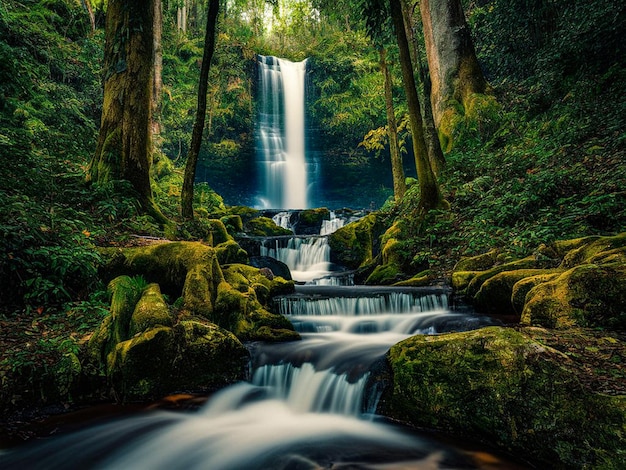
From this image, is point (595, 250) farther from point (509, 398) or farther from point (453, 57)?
point (453, 57)

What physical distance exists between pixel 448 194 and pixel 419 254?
2737mm

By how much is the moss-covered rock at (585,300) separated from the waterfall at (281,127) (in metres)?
25.8

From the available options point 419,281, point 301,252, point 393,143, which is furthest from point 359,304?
point 393,143

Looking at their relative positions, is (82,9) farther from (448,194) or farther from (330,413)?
(330,413)

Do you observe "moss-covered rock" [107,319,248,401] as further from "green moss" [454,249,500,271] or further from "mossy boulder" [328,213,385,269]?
"mossy boulder" [328,213,385,269]

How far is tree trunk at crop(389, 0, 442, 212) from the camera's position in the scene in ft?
30.6

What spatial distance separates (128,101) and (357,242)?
874cm

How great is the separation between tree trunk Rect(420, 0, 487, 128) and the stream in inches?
379

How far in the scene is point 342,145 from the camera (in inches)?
1230

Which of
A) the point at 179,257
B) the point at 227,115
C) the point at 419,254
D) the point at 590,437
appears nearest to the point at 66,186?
the point at 179,257

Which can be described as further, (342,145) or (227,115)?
(342,145)

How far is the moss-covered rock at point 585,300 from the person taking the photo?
373 centimetres

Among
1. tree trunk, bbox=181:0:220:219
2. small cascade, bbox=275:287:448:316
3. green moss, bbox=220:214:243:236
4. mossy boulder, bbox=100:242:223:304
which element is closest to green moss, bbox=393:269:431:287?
small cascade, bbox=275:287:448:316

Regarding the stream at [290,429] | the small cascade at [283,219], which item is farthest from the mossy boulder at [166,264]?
the small cascade at [283,219]
